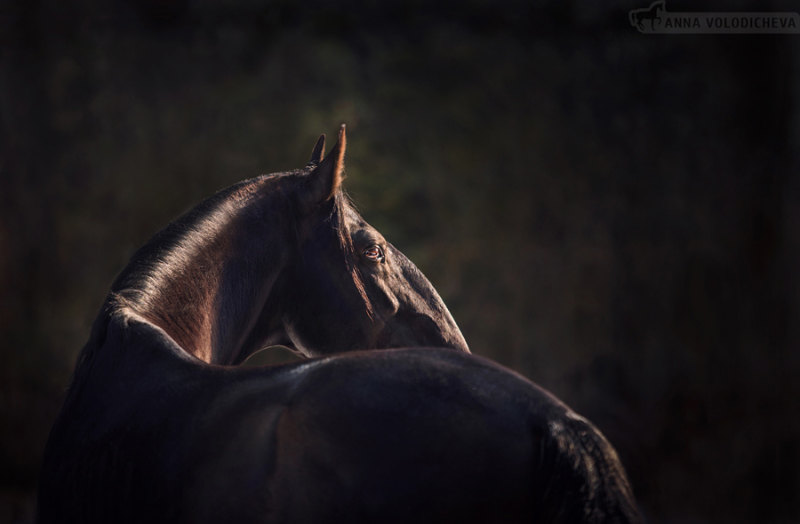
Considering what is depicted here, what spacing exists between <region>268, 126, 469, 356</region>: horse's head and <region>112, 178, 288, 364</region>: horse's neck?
0.04m

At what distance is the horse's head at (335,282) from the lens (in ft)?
4.17

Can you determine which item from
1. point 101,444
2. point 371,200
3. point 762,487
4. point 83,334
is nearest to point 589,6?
point 371,200

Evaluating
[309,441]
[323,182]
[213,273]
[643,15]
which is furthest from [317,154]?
[643,15]

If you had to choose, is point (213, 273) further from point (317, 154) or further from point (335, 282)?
point (317, 154)

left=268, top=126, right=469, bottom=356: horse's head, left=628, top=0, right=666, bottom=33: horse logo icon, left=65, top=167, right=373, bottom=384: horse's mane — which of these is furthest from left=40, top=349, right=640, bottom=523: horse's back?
left=628, top=0, right=666, bottom=33: horse logo icon

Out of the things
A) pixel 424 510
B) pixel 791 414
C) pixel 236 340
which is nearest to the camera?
pixel 424 510

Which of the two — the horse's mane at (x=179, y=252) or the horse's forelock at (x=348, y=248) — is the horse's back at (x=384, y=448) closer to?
the horse's mane at (x=179, y=252)

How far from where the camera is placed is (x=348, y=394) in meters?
0.67

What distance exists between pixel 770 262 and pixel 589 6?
72.6 inches

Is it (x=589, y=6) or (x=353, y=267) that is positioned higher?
(x=589, y=6)

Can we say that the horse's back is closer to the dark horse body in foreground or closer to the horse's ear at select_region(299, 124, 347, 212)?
the dark horse body in foreground

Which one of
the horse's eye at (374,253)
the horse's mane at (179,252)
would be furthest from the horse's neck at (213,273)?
the horse's eye at (374,253)

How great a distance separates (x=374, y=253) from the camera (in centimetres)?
132

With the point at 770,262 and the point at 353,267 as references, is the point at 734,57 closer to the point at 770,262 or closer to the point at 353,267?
the point at 770,262
